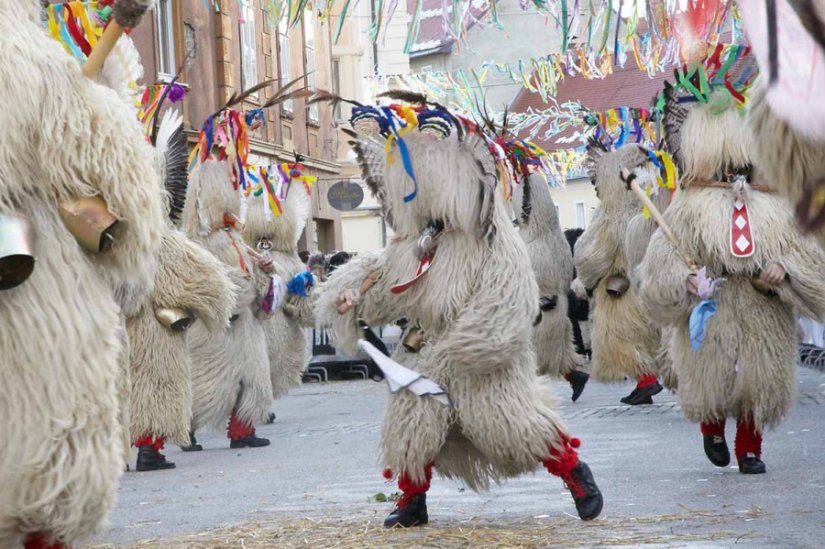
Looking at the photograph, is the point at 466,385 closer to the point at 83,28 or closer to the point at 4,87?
the point at 83,28

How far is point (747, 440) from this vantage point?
7.83 m

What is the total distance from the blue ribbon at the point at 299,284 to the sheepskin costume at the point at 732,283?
480 centimetres

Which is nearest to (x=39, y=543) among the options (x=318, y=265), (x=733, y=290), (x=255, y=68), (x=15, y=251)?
(x=15, y=251)

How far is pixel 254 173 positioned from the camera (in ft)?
41.3

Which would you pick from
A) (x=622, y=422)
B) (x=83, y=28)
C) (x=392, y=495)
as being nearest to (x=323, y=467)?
(x=392, y=495)

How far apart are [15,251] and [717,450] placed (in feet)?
15.1

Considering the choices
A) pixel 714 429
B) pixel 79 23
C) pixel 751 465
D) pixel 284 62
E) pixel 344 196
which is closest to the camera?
pixel 79 23

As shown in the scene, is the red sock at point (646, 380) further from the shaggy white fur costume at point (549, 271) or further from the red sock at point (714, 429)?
the red sock at point (714, 429)

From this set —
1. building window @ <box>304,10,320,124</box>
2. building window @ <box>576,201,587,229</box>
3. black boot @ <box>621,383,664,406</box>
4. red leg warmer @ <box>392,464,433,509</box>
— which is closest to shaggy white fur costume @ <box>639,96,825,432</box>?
red leg warmer @ <box>392,464,433,509</box>

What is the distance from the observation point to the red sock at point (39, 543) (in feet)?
14.4

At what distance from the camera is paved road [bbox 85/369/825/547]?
6.35 meters

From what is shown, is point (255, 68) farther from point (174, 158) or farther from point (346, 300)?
point (346, 300)

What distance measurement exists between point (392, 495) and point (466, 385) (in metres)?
1.17

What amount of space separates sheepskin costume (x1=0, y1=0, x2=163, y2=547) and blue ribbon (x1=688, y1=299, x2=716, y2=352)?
3.71 metres
